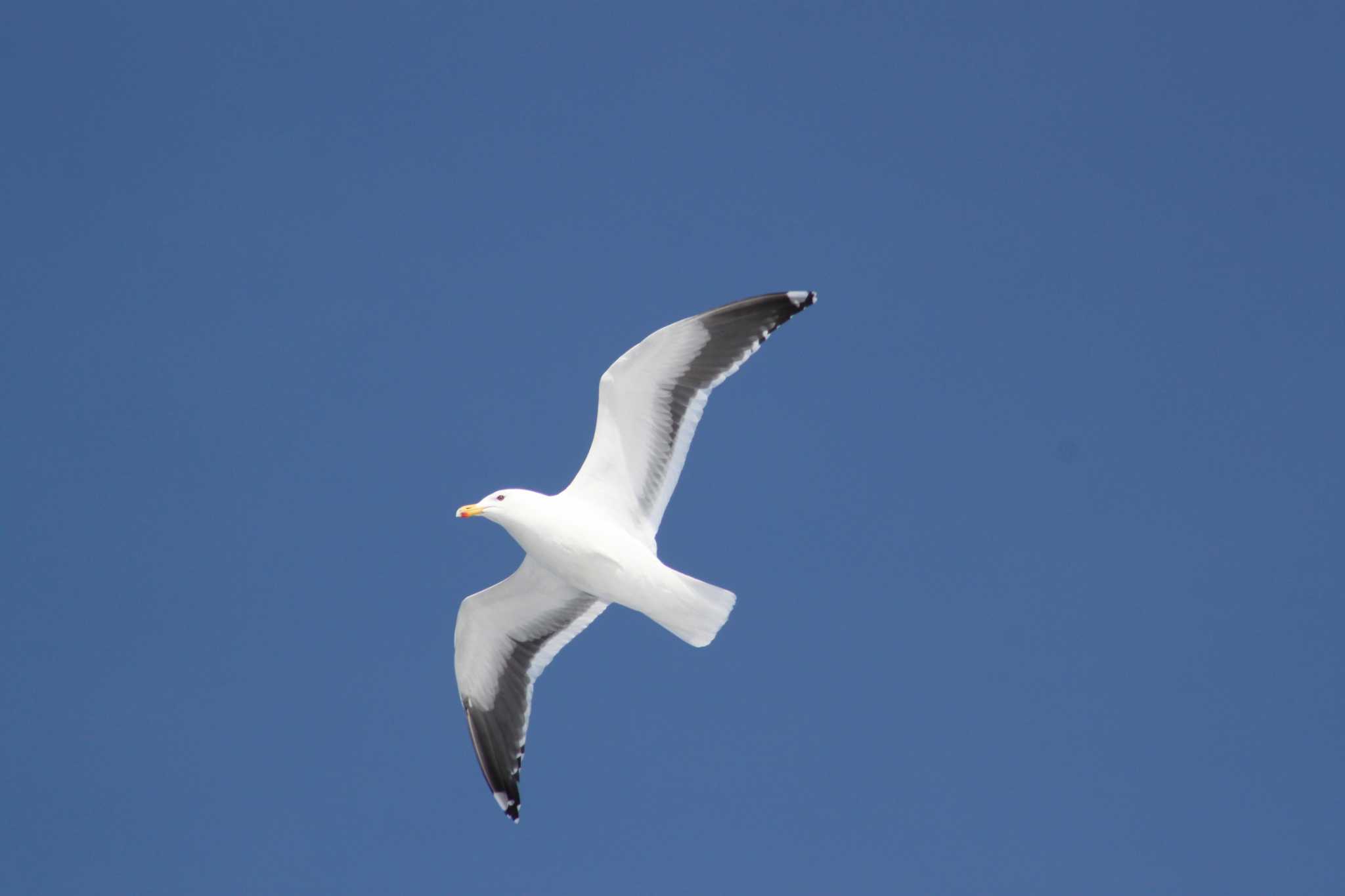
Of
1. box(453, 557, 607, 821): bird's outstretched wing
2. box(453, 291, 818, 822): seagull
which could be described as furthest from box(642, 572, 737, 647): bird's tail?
box(453, 557, 607, 821): bird's outstretched wing

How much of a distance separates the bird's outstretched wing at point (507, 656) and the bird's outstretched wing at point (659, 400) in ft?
2.70

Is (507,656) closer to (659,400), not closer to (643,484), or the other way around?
(643,484)

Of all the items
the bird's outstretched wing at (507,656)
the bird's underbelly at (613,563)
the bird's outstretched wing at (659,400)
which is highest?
the bird's outstretched wing at (659,400)

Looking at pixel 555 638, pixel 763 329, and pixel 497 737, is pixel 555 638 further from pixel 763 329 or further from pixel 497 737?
pixel 763 329

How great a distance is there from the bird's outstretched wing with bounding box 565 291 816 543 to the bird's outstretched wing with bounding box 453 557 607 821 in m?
0.82

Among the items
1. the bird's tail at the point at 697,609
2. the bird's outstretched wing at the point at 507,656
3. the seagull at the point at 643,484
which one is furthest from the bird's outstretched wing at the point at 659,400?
the bird's outstretched wing at the point at 507,656

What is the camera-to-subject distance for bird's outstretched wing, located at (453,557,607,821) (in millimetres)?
8734

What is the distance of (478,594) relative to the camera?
341 inches

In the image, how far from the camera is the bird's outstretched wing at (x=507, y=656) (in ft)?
28.7

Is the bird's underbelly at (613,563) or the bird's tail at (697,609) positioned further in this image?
the bird's underbelly at (613,563)

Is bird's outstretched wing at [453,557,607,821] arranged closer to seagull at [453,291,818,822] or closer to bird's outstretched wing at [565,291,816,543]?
seagull at [453,291,818,822]

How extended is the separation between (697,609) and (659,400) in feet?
3.32

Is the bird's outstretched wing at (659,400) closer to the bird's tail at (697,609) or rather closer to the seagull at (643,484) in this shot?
the seagull at (643,484)

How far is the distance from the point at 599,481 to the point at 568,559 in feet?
1.34
